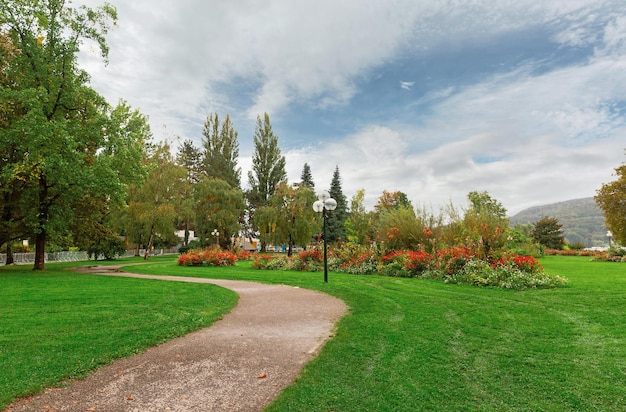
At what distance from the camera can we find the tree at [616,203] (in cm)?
2130

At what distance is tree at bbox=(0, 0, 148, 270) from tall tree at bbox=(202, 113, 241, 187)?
26.3 metres

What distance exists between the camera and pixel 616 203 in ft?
70.5

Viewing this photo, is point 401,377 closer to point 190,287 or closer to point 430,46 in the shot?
point 190,287

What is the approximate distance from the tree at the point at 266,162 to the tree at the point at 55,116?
26677 mm

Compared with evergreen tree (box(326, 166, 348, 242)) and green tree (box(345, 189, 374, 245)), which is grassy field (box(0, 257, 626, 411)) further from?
evergreen tree (box(326, 166, 348, 242))

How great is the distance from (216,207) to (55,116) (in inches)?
686

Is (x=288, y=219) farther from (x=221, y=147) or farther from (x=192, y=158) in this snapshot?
(x=192, y=158)

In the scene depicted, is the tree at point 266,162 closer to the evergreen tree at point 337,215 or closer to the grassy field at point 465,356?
the evergreen tree at point 337,215

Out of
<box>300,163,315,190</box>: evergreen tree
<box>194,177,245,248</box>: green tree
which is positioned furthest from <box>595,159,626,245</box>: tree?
<box>300,163,315,190</box>: evergreen tree

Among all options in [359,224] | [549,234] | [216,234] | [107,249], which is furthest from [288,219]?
[549,234]

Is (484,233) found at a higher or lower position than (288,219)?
lower

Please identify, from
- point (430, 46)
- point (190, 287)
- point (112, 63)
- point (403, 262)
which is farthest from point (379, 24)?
point (112, 63)

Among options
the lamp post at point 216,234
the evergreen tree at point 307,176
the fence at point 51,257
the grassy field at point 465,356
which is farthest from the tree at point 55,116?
the evergreen tree at point 307,176

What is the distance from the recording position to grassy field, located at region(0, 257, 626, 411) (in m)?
2.96
